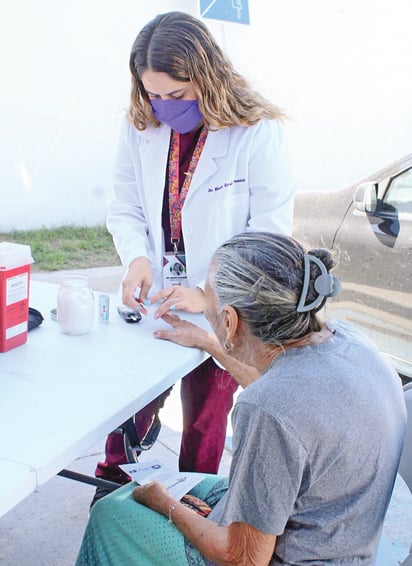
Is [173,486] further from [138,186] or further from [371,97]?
[371,97]

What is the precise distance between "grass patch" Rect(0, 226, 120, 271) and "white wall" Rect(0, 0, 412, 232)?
0.65 ft

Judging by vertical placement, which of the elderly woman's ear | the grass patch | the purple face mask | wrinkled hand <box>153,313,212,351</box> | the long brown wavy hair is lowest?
the grass patch

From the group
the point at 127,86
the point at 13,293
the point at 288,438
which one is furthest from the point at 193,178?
the point at 127,86

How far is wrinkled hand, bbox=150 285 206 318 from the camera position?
5.73ft

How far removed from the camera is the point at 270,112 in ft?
6.02

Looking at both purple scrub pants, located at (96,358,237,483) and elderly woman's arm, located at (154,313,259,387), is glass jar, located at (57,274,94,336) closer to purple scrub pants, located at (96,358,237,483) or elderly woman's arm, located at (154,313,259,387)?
elderly woman's arm, located at (154,313,259,387)

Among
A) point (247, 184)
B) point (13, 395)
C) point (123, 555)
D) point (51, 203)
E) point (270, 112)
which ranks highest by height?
point (270, 112)

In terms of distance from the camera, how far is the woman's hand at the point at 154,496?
A: 1301 millimetres

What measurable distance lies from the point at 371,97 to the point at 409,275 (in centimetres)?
393

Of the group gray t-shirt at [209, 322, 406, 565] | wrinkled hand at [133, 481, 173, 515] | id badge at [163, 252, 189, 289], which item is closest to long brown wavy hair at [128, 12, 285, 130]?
id badge at [163, 252, 189, 289]

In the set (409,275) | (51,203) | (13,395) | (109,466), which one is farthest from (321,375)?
(51,203)

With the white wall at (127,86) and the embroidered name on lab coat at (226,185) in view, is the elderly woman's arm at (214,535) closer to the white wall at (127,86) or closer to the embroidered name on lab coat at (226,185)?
the embroidered name on lab coat at (226,185)

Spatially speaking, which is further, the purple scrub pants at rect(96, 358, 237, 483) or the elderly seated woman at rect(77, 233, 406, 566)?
the purple scrub pants at rect(96, 358, 237, 483)

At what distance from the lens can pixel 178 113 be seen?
5.84 ft
